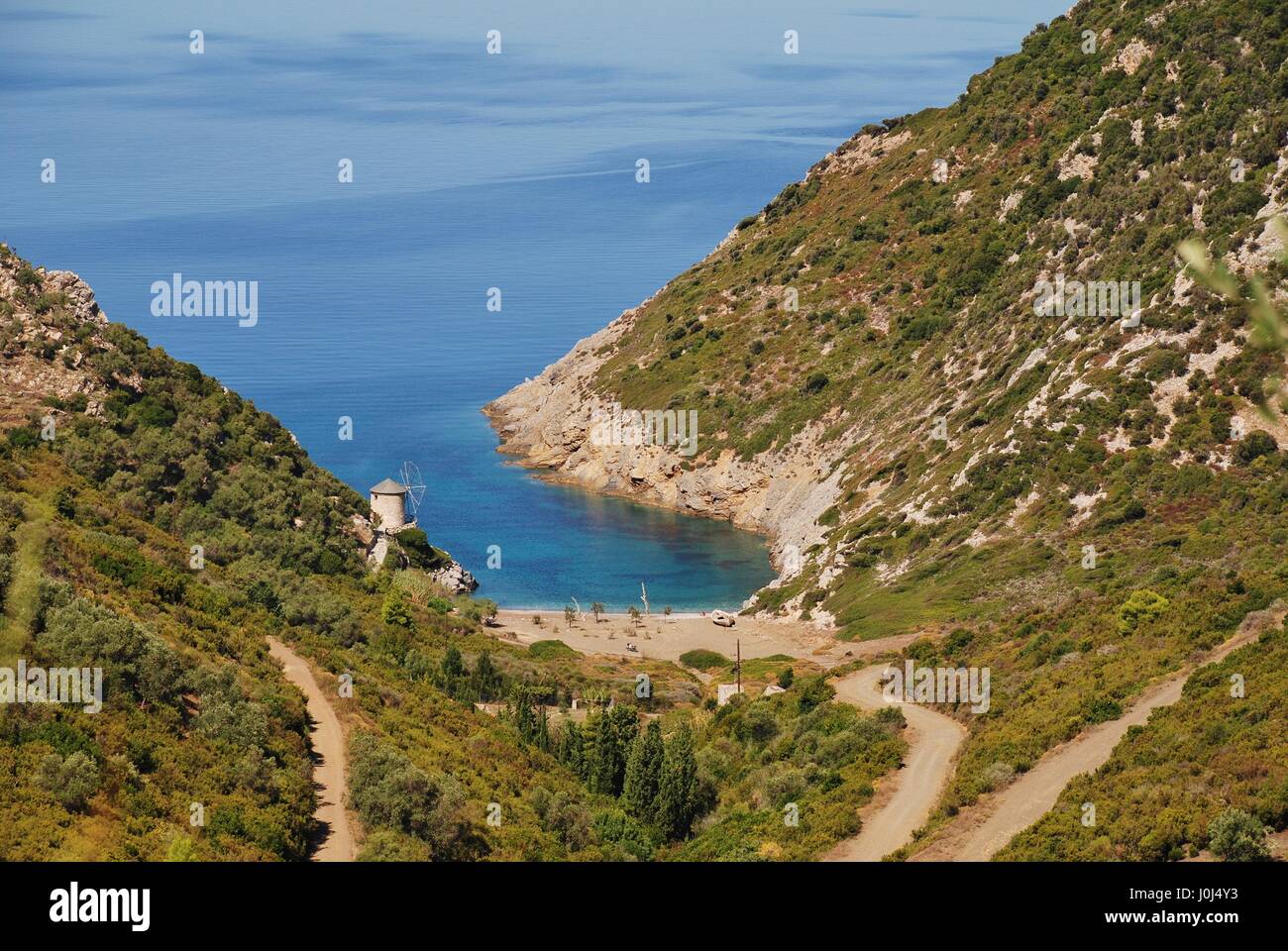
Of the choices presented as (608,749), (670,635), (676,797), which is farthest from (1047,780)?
(670,635)

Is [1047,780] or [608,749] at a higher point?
[1047,780]

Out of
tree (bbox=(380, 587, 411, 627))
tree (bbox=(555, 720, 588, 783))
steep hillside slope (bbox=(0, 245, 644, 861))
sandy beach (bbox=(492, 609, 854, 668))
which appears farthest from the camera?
sandy beach (bbox=(492, 609, 854, 668))

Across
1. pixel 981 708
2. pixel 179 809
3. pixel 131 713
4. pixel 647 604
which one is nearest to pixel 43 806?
pixel 179 809

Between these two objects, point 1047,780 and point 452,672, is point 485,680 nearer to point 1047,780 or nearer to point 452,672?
point 452,672

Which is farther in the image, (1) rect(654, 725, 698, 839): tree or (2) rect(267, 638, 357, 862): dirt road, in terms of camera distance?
(1) rect(654, 725, 698, 839): tree

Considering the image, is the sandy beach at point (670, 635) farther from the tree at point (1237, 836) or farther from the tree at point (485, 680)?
the tree at point (1237, 836)

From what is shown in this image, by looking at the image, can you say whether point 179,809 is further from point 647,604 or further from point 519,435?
point 519,435

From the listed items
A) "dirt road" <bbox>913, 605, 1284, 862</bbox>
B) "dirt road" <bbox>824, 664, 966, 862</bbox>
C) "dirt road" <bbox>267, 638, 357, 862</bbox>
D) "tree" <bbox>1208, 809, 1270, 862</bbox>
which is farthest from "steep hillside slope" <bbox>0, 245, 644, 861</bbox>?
"tree" <bbox>1208, 809, 1270, 862</bbox>

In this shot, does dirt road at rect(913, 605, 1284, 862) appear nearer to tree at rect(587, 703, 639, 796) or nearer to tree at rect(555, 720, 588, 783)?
tree at rect(587, 703, 639, 796)
